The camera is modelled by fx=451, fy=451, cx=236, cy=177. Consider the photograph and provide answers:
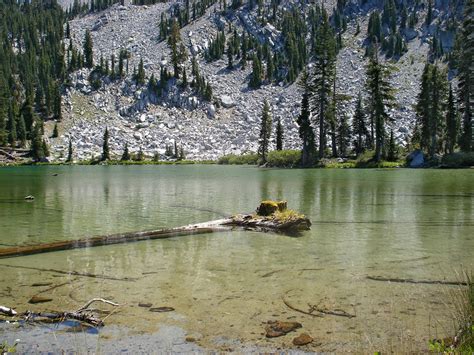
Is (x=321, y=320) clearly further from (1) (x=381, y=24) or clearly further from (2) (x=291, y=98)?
(1) (x=381, y=24)

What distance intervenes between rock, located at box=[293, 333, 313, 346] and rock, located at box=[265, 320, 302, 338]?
0.25 m

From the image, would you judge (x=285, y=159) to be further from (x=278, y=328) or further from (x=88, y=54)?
(x=88, y=54)

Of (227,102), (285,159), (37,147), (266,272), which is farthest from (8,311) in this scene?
(227,102)

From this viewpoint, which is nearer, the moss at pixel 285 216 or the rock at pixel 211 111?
the moss at pixel 285 216

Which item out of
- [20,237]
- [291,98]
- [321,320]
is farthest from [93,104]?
[321,320]

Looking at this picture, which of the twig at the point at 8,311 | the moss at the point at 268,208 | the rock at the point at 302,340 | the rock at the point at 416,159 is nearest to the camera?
the rock at the point at 302,340

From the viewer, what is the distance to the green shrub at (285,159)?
71031mm

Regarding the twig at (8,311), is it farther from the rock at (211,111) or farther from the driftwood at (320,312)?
the rock at (211,111)

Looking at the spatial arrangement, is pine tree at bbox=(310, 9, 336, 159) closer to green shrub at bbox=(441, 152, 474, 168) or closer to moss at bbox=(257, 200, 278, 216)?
green shrub at bbox=(441, 152, 474, 168)

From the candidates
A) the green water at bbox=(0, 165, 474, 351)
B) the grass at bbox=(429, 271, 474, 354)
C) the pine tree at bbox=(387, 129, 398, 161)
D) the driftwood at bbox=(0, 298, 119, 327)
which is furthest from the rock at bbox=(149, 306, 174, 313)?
the pine tree at bbox=(387, 129, 398, 161)

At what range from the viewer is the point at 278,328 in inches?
266

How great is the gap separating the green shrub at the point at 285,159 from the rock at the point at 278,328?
2503 inches

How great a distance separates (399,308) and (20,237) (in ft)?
40.2

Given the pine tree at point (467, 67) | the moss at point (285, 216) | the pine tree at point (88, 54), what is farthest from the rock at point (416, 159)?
the pine tree at point (88, 54)
